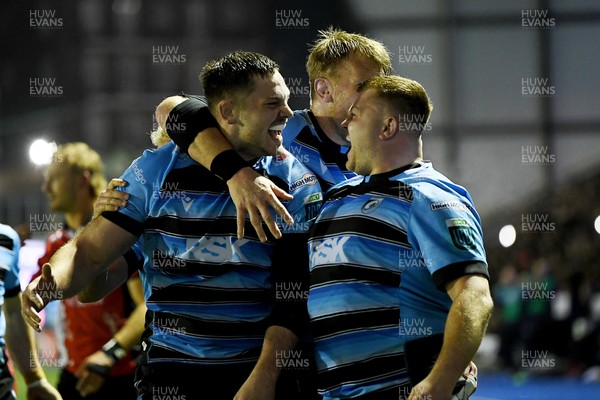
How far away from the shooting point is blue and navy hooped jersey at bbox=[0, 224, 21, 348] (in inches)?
153

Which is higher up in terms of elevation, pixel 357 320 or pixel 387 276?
pixel 387 276

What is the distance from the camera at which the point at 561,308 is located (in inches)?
587

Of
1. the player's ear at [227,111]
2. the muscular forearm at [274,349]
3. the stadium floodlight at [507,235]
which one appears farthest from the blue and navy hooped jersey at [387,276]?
the stadium floodlight at [507,235]

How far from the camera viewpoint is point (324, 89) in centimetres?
356

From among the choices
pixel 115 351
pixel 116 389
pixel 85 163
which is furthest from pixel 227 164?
pixel 85 163

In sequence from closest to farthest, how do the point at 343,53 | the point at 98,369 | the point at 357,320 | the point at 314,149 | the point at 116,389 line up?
the point at 357,320 → the point at 314,149 → the point at 343,53 → the point at 98,369 → the point at 116,389

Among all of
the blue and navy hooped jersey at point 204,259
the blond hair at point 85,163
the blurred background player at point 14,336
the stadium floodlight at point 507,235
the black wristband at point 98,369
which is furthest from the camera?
the stadium floodlight at point 507,235

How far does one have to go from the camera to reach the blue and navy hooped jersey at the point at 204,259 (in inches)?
113

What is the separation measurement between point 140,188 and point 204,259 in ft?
1.13

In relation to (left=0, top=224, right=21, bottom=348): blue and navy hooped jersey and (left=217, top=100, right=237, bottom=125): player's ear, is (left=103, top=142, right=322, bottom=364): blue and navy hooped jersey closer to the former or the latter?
(left=217, top=100, right=237, bottom=125): player's ear

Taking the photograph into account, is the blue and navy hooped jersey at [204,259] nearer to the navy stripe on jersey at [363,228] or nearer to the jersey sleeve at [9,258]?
the navy stripe on jersey at [363,228]

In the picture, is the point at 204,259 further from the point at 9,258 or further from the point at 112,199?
the point at 9,258

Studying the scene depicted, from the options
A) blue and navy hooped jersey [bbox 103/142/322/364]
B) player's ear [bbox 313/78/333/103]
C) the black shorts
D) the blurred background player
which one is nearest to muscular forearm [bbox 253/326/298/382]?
blue and navy hooped jersey [bbox 103/142/322/364]

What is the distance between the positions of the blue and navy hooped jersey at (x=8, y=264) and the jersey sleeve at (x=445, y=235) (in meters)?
2.05
